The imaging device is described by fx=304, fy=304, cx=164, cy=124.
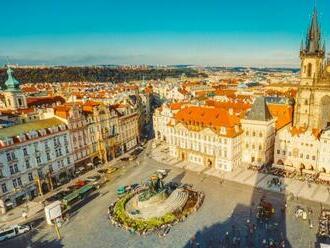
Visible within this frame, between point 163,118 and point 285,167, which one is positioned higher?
point 163,118

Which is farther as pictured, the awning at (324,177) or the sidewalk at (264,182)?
the awning at (324,177)

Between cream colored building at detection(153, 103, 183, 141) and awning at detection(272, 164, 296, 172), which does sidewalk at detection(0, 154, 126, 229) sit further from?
awning at detection(272, 164, 296, 172)

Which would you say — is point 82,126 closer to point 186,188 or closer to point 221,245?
point 186,188

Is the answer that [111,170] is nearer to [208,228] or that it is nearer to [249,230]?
[208,228]

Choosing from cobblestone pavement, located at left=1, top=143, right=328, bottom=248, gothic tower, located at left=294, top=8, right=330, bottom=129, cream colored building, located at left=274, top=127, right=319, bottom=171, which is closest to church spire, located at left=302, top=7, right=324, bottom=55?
gothic tower, located at left=294, top=8, right=330, bottom=129

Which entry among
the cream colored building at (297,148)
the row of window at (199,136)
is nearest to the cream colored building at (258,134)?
the cream colored building at (297,148)

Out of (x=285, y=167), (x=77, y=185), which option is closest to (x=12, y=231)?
(x=77, y=185)

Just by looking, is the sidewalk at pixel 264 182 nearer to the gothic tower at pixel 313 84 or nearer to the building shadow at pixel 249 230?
the building shadow at pixel 249 230
